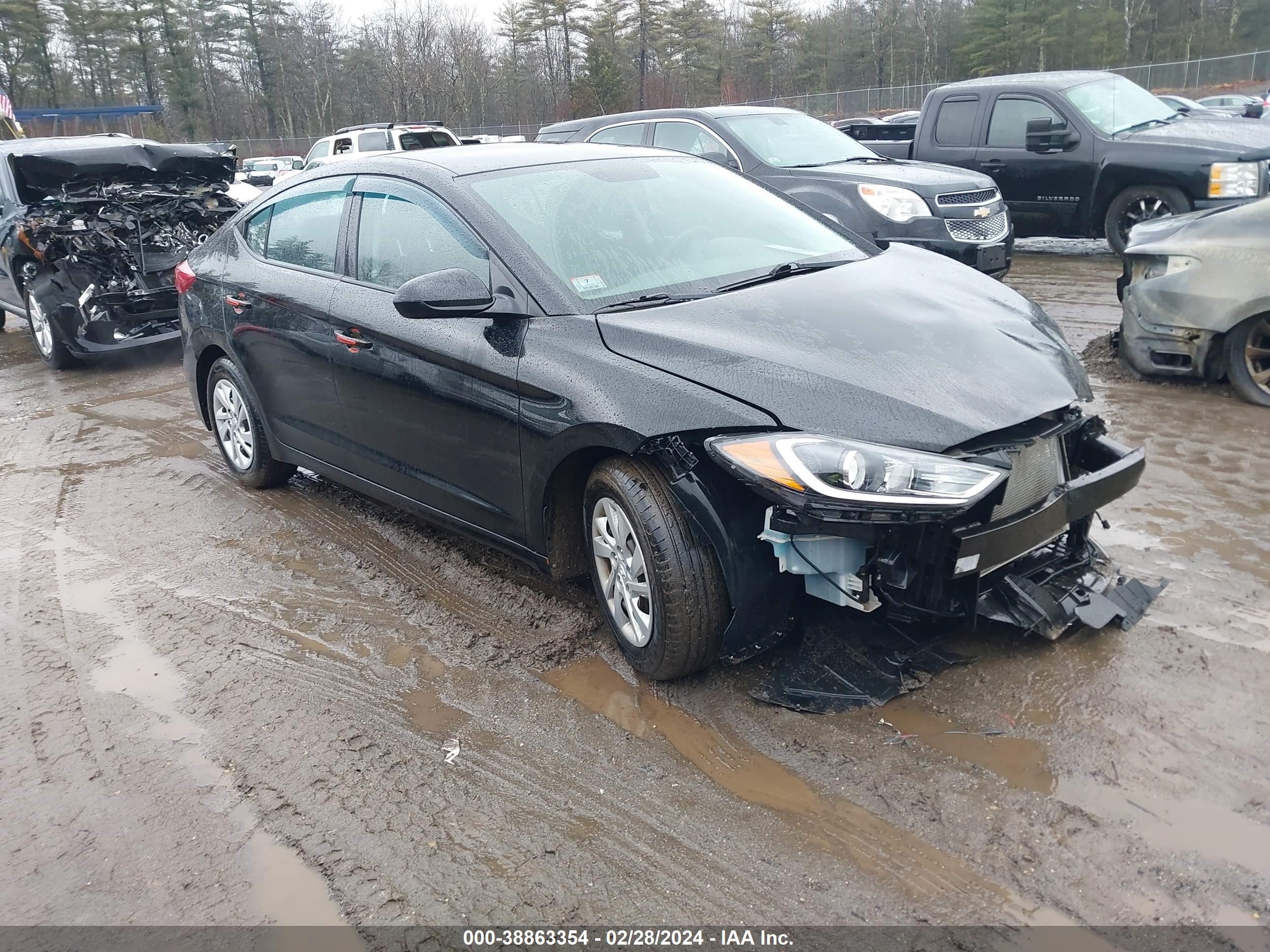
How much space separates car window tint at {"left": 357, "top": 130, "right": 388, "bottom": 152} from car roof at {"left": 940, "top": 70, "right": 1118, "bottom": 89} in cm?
1187

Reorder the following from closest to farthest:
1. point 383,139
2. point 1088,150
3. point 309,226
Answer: point 309,226 → point 1088,150 → point 383,139

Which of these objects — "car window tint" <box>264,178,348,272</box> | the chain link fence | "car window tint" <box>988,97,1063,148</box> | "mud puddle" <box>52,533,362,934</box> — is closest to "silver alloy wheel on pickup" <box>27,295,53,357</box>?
"mud puddle" <box>52,533,362,934</box>

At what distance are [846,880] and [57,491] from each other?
5.39 metres

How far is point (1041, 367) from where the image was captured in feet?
10.8

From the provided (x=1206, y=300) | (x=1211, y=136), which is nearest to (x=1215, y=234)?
(x=1206, y=300)

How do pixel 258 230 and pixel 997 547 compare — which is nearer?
pixel 997 547

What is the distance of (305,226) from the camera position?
4.82 m

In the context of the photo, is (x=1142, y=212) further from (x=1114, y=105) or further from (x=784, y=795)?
(x=784, y=795)

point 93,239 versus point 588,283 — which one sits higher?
point 588,283

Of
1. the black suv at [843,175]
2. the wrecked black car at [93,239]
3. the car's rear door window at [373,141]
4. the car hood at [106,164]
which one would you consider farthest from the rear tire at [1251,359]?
the car's rear door window at [373,141]

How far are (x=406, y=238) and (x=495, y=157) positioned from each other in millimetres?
541

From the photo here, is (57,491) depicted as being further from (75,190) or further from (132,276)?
(75,190)

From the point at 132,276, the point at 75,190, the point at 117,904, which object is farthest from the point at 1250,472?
the point at 75,190

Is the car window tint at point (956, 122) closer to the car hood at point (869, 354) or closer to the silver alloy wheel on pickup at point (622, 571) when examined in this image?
the car hood at point (869, 354)
